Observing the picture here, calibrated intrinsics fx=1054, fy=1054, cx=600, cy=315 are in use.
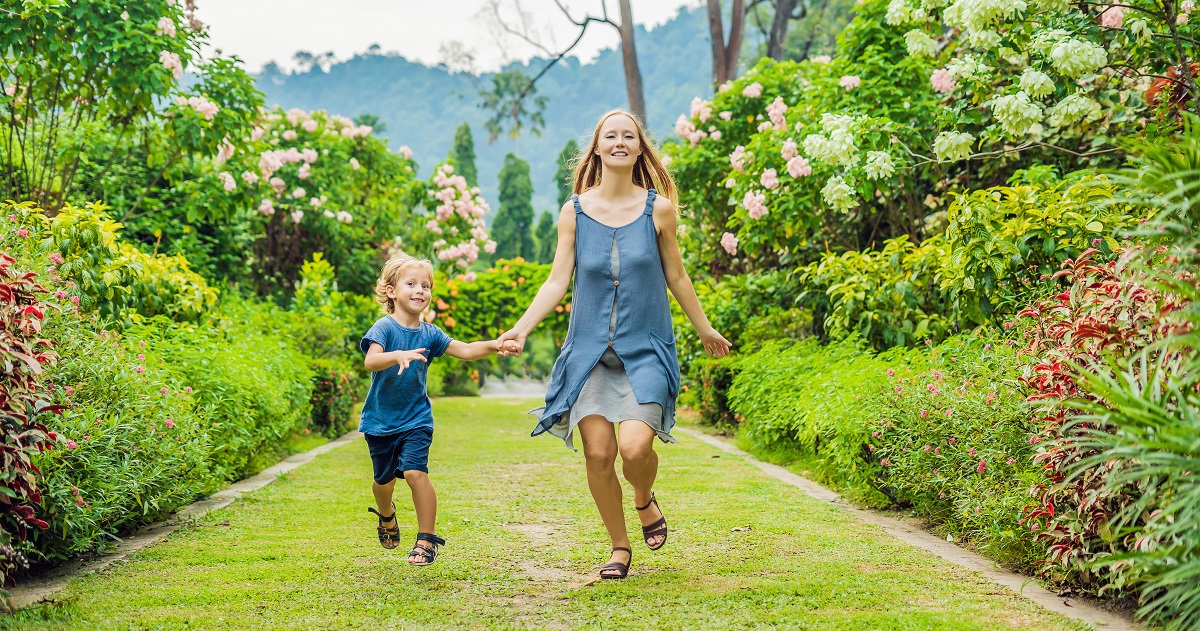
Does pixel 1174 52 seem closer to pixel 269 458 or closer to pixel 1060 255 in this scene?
pixel 1060 255

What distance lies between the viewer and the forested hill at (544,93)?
106m

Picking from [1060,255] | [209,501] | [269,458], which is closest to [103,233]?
[209,501]

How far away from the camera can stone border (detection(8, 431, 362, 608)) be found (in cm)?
404

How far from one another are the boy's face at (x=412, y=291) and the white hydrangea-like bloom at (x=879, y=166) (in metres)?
4.04

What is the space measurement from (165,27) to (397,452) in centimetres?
595

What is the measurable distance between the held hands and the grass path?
36.7 inches

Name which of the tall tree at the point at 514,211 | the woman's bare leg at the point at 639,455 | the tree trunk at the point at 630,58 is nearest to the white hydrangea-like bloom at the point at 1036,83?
the woman's bare leg at the point at 639,455

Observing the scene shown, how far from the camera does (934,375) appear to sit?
5527mm

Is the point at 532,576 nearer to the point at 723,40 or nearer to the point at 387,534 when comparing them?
the point at 387,534

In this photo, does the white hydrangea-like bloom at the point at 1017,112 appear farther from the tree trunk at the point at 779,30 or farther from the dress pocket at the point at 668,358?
the tree trunk at the point at 779,30

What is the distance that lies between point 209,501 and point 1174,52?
6.73 m

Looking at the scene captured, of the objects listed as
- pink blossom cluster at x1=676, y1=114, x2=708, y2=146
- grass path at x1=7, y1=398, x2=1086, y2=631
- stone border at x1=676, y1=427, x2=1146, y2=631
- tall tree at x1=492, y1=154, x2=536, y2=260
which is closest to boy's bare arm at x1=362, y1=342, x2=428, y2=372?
grass path at x1=7, y1=398, x2=1086, y2=631

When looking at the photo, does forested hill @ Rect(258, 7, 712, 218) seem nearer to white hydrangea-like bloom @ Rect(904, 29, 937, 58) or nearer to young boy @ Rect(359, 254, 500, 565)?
white hydrangea-like bloom @ Rect(904, 29, 937, 58)

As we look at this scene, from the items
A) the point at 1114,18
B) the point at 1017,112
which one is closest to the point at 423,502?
the point at 1017,112
